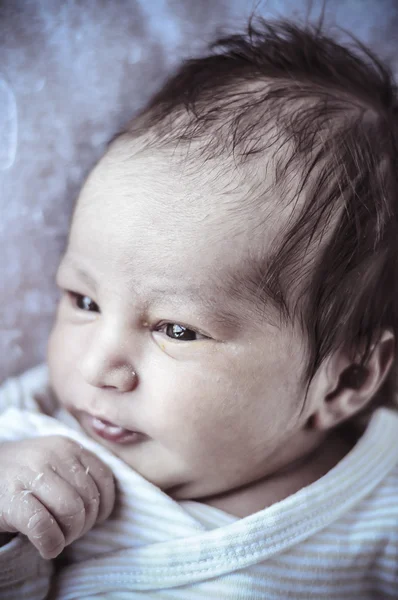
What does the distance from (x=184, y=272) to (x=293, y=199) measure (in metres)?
0.15

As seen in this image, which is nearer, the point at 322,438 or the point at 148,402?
the point at 148,402

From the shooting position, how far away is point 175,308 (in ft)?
2.38

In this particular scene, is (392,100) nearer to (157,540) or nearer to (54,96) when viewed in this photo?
(54,96)

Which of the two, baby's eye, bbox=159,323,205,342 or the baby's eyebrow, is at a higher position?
the baby's eyebrow

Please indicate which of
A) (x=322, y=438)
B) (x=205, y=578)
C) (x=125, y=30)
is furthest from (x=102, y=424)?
(x=125, y=30)

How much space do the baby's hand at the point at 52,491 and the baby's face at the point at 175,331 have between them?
0.05 metres

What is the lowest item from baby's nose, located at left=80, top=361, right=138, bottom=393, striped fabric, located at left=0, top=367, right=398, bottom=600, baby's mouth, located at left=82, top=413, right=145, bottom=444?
striped fabric, located at left=0, top=367, right=398, bottom=600

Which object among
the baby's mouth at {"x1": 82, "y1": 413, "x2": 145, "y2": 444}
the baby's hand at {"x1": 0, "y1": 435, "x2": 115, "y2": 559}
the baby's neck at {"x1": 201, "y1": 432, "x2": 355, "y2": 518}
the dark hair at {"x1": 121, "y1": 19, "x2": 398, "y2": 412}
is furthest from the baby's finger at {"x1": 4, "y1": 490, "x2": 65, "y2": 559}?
the dark hair at {"x1": 121, "y1": 19, "x2": 398, "y2": 412}

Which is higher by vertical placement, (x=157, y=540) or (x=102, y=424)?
(x=102, y=424)

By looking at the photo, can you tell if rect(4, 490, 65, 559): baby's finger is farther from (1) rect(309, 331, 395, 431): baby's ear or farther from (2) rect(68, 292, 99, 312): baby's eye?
(1) rect(309, 331, 395, 431): baby's ear

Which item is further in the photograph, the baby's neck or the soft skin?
the baby's neck

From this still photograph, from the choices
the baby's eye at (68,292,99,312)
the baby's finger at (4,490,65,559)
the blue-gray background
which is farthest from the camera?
the blue-gray background

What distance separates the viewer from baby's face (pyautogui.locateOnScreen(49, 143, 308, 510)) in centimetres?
72

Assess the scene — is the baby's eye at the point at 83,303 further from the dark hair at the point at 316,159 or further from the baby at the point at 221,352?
the dark hair at the point at 316,159
